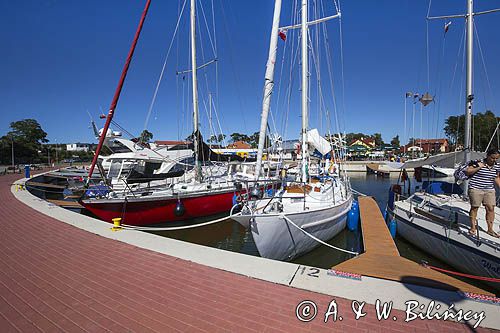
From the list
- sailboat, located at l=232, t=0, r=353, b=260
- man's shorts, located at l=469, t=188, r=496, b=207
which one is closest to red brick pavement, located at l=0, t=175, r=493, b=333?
sailboat, located at l=232, t=0, r=353, b=260

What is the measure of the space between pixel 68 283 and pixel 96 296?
2.52 ft

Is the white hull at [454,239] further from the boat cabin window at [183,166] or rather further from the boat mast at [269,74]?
the boat cabin window at [183,166]

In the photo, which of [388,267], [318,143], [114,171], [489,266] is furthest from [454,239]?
[114,171]

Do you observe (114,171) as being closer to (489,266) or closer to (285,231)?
(285,231)

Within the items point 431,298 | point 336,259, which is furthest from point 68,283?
point 336,259

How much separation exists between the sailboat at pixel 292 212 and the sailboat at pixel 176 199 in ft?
7.42

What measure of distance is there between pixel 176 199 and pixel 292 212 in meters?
5.90

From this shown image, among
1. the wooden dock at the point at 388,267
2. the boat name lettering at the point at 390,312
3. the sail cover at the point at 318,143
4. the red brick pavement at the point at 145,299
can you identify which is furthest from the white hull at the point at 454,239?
the sail cover at the point at 318,143

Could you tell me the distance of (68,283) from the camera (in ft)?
12.3

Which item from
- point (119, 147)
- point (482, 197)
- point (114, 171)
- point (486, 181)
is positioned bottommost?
point (482, 197)

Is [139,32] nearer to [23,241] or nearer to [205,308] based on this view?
[23,241]

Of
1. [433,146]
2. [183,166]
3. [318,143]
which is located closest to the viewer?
[318,143]

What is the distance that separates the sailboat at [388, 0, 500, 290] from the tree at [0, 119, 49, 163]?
6450 centimetres

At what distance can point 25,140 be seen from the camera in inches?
2340
